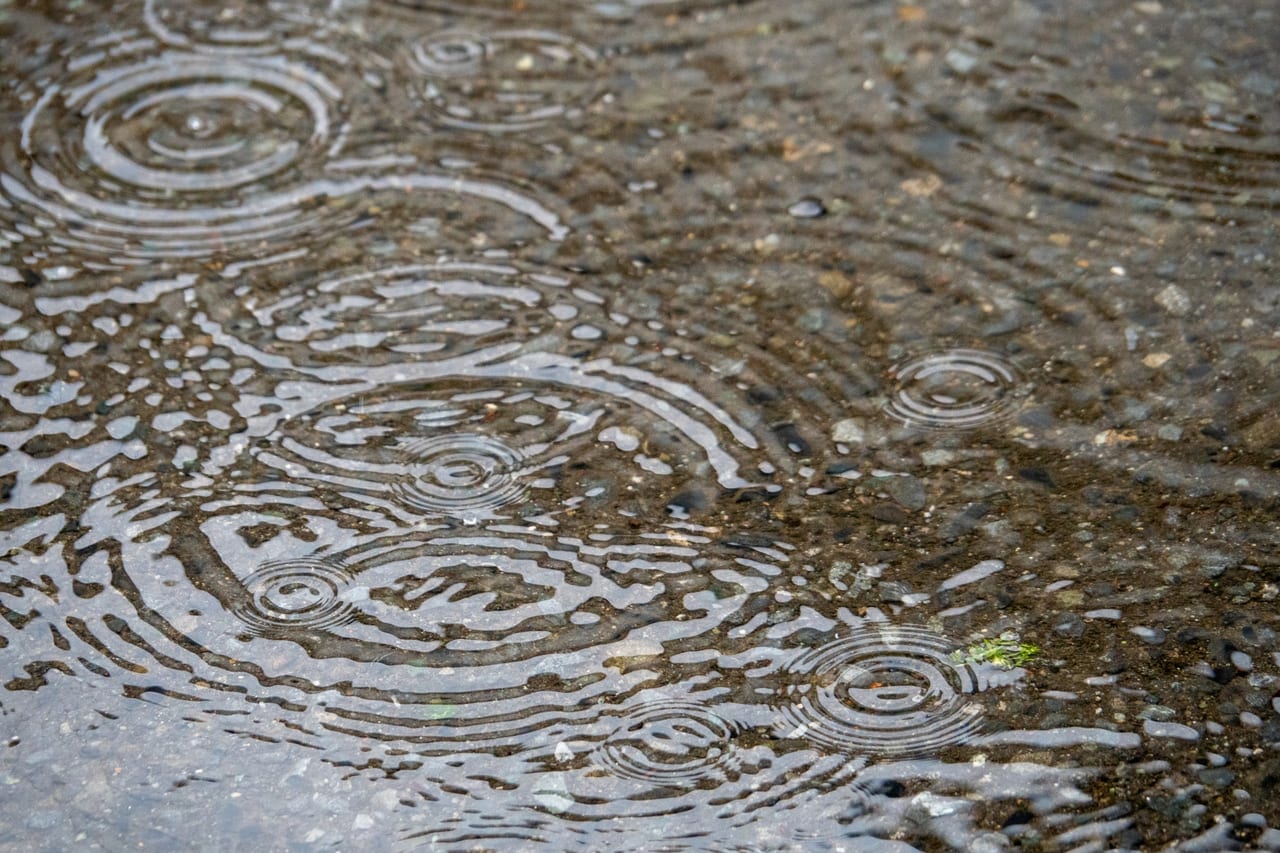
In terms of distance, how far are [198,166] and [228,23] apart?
83 centimetres

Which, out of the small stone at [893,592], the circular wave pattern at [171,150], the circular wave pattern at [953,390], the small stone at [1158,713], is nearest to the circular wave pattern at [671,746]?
the small stone at [893,592]

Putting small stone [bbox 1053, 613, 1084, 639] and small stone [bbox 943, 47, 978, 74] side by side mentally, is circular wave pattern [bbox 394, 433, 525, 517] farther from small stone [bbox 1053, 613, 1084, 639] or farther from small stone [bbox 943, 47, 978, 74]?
small stone [bbox 943, 47, 978, 74]

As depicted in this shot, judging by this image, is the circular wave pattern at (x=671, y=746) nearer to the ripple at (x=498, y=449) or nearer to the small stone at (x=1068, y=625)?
the ripple at (x=498, y=449)

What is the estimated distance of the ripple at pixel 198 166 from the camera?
415cm

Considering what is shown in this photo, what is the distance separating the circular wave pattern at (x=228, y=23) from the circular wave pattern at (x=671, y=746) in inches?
118

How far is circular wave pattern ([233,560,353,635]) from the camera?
3143mm

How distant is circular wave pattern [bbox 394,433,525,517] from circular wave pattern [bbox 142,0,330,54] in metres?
2.02

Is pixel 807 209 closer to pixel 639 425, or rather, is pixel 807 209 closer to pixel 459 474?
pixel 639 425

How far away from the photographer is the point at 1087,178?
4199 millimetres

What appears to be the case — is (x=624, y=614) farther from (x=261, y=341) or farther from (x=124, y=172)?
(x=124, y=172)

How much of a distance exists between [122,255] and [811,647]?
2.37 metres

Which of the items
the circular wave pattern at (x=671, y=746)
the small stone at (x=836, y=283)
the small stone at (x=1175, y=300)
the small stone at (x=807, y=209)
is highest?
the small stone at (x=807, y=209)

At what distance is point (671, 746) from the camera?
2.88 m

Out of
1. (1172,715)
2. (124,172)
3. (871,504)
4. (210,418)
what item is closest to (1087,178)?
(871,504)
